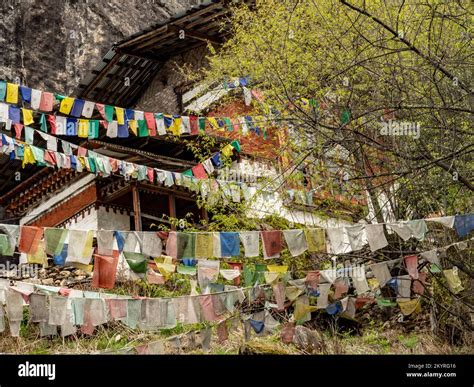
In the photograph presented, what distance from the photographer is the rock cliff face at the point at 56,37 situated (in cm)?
2728

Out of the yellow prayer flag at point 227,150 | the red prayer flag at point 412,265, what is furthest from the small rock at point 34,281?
the red prayer flag at point 412,265

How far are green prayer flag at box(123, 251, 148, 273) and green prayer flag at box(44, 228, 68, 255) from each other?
966 millimetres

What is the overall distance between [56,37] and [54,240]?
18235 mm

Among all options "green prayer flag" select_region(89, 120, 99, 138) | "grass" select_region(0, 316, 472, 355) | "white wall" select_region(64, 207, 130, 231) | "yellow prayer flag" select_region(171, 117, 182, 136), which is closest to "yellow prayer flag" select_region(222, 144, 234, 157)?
"yellow prayer flag" select_region(171, 117, 182, 136)

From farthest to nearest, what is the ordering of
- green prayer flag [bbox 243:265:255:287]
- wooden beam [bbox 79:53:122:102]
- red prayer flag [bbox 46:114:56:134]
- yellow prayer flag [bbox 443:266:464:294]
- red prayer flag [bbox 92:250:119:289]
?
wooden beam [bbox 79:53:122:102] < red prayer flag [bbox 46:114:56:134] < green prayer flag [bbox 243:265:255:287] < yellow prayer flag [bbox 443:266:464:294] < red prayer flag [bbox 92:250:119:289]

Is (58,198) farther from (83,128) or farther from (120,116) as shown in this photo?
(120,116)

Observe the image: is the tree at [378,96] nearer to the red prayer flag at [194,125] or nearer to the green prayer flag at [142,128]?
the red prayer flag at [194,125]

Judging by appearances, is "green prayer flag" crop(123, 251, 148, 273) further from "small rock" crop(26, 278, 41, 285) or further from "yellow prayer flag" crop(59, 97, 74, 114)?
"small rock" crop(26, 278, 41, 285)

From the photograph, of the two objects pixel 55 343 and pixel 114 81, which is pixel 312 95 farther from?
pixel 114 81

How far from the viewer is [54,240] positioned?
11.4 meters

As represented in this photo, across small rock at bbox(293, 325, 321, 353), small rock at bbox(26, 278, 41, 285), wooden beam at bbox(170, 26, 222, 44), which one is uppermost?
wooden beam at bbox(170, 26, 222, 44)

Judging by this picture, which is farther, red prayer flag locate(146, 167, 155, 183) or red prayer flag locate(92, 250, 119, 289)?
red prayer flag locate(146, 167, 155, 183)

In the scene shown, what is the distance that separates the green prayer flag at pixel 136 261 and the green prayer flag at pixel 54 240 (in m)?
0.97

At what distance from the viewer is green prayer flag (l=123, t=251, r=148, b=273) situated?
1166cm
